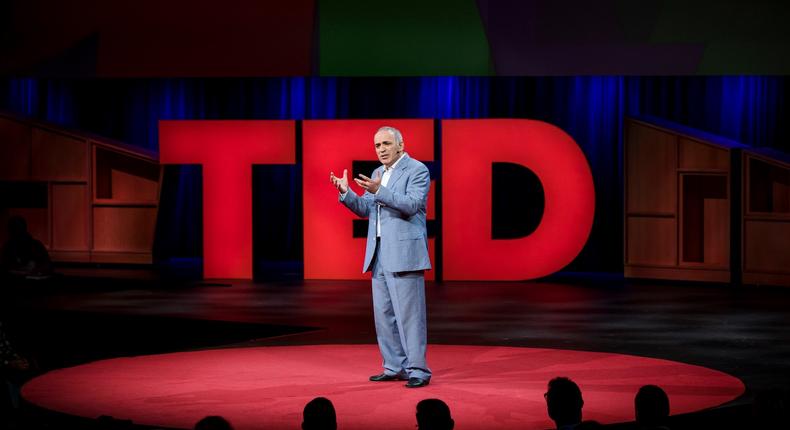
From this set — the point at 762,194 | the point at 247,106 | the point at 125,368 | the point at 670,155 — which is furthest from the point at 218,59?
the point at 125,368

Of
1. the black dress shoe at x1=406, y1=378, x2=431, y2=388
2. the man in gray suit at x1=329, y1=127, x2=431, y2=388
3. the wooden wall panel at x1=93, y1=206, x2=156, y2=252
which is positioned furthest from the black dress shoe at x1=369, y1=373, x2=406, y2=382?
the wooden wall panel at x1=93, y1=206, x2=156, y2=252

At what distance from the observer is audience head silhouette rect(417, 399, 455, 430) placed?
3932 millimetres

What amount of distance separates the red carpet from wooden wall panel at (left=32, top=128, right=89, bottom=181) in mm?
8187

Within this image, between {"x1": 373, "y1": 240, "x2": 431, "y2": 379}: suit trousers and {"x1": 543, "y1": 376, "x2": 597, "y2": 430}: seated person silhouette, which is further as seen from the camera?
{"x1": 373, "y1": 240, "x2": 431, "y2": 379}: suit trousers

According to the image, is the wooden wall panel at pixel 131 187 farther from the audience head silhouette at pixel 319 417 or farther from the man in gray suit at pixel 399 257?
the audience head silhouette at pixel 319 417

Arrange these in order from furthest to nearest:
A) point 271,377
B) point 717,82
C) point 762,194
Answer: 1. point 717,82
2. point 762,194
3. point 271,377

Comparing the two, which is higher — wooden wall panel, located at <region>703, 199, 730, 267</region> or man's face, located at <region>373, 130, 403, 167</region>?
man's face, located at <region>373, 130, 403, 167</region>

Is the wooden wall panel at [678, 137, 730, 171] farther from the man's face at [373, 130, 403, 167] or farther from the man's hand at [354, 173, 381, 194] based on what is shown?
A: the man's hand at [354, 173, 381, 194]

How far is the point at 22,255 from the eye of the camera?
1305 cm

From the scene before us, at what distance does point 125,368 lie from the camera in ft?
25.8

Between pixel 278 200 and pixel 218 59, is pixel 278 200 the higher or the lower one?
the lower one

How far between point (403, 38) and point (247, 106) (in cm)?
334

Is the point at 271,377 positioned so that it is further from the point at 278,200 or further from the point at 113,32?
the point at 278,200

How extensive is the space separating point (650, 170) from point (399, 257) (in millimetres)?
8179
